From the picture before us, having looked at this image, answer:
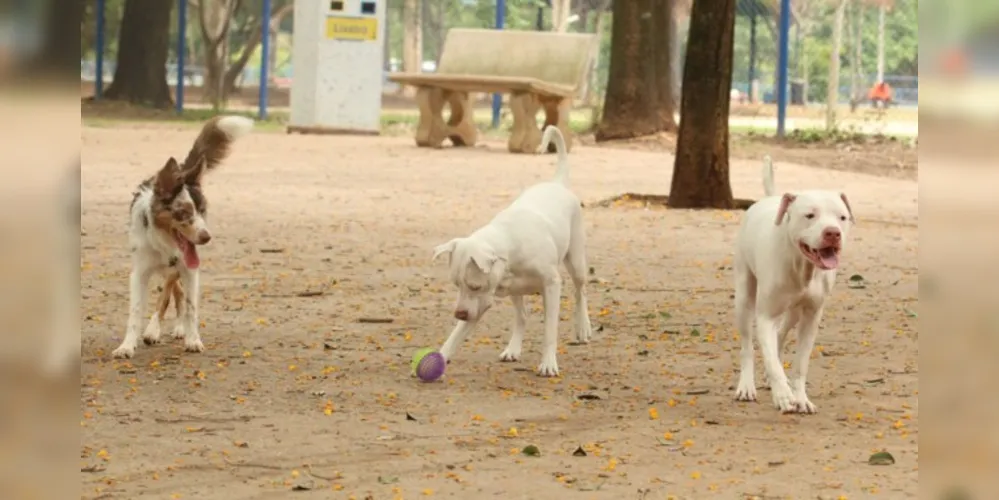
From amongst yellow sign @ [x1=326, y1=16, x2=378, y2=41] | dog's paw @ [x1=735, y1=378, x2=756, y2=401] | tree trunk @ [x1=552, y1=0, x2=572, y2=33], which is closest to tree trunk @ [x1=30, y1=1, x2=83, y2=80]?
dog's paw @ [x1=735, y1=378, x2=756, y2=401]

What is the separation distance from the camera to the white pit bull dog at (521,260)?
256 inches

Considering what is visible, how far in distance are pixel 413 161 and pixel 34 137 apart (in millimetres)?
18921

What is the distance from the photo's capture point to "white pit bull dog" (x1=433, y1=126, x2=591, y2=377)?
651 centimetres

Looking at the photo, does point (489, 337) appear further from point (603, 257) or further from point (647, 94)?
point (647, 94)

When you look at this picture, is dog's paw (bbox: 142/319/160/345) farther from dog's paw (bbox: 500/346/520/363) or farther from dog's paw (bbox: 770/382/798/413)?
dog's paw (bbox: 770/382/798/413)

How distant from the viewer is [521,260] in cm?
674

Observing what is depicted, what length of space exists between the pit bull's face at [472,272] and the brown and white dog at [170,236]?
122 cm

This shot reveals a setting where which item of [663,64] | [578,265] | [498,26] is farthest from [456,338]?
[498,26]

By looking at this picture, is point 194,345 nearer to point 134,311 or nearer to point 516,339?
point 134,311

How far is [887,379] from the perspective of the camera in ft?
22.5

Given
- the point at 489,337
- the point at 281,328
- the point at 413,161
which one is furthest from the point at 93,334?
the point at 413,161

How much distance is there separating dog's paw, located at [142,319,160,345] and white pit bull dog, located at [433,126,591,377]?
1544 millimetres

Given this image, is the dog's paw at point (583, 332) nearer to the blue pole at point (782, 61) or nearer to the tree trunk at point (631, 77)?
the tree trunk at point (631, 77)

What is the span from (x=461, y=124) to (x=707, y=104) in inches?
348
